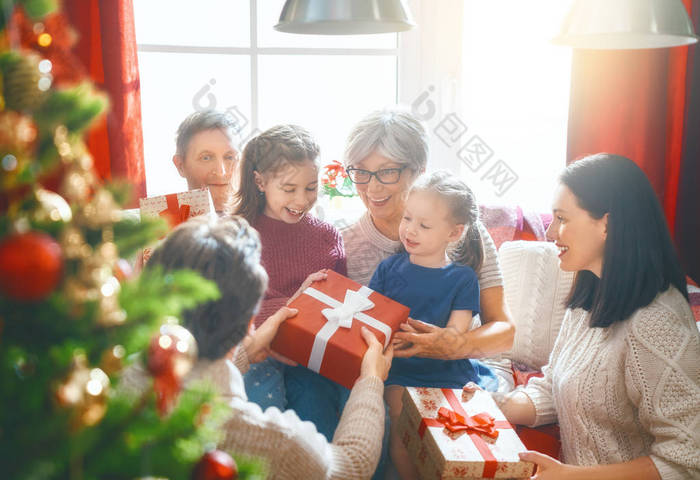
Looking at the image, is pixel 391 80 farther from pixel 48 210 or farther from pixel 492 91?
pixel 48 210

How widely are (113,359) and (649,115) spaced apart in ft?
9.60

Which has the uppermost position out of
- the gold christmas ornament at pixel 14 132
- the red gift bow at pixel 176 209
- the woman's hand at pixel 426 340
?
the gold christmas ornament at pixel 14 132

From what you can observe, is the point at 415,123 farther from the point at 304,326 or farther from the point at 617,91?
the point at 617,91

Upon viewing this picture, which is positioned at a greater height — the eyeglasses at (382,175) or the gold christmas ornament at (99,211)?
the gold christmas ornament at (99,211)

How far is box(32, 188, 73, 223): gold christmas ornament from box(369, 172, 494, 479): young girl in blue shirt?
1.38 m

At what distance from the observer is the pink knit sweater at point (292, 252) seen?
1.98 meters

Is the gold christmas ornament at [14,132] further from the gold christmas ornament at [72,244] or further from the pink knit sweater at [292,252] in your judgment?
the pink knit sweater at [292,252]

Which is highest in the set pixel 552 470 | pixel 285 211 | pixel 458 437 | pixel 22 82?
pixel 22 82

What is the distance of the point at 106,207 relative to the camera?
573mm

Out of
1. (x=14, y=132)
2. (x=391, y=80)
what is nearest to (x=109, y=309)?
(x=14, y=132)

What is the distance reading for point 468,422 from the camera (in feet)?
4.68

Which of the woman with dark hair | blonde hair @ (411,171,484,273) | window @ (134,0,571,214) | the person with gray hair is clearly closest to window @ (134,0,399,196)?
window @ (134,0,571,214)

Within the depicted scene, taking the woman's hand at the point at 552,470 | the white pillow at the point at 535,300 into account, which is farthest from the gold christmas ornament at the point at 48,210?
the white pillow at the point at 535,300

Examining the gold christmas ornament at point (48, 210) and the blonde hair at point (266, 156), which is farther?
the blonde hair at point (266, 156)
